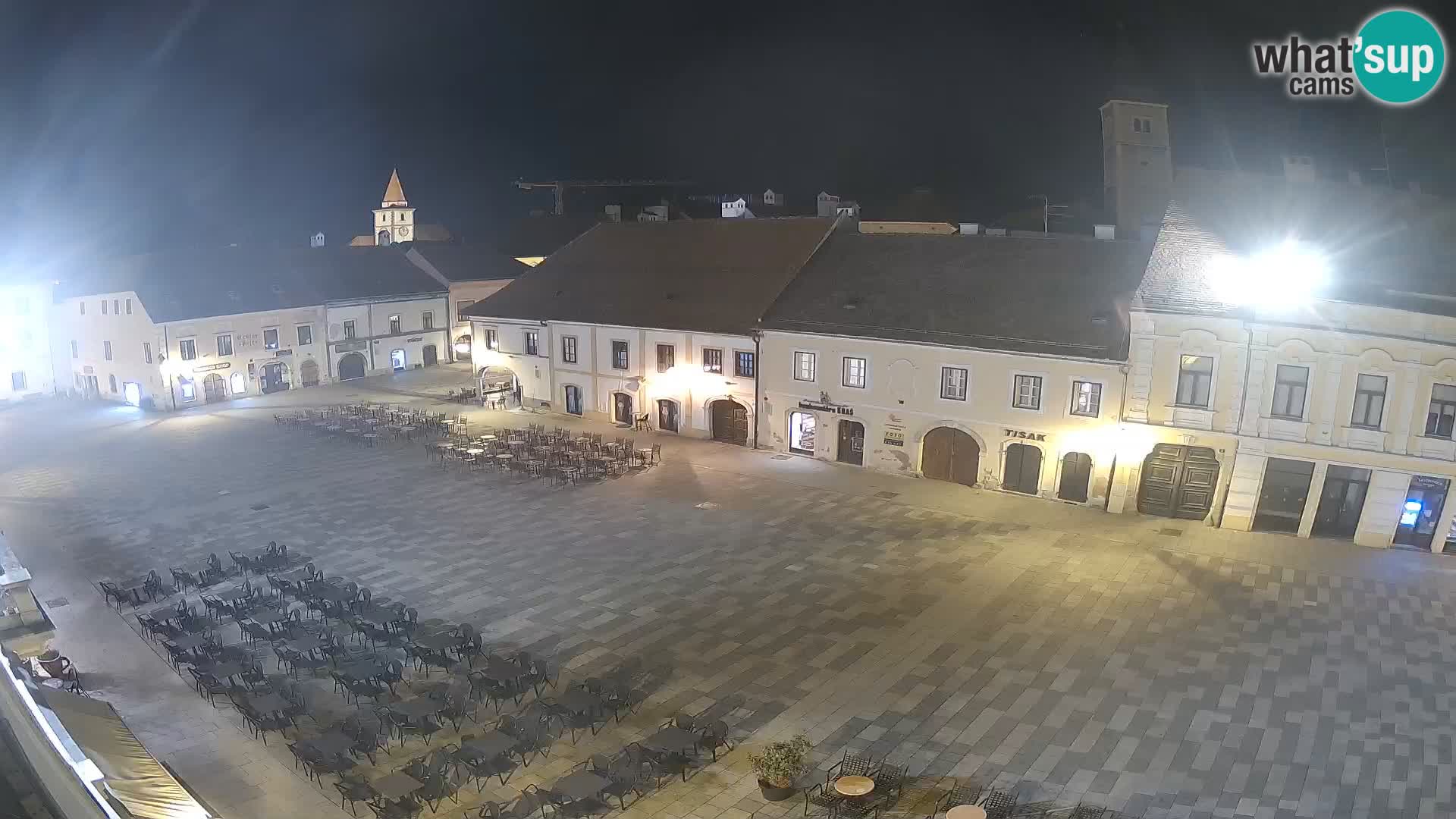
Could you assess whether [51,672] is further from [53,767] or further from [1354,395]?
[1354,395]

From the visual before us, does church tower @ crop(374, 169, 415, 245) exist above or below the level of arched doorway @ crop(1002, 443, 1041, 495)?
above

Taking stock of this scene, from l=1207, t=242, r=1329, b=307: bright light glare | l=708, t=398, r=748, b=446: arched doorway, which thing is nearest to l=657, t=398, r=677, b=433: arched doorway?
l=708, t=398, r=748, b=446: arched doorway

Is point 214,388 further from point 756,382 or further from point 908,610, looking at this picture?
point 908,610

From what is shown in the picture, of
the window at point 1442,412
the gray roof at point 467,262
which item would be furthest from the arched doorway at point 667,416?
the gray roof at point 467,262

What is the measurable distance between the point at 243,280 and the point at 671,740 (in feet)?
155

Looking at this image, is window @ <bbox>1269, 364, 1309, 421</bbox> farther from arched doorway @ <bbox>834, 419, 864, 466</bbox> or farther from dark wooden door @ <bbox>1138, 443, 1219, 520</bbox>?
arched doorway @ <bbox>834, 419, 864, 466</bbox>

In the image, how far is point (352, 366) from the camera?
56656 mm

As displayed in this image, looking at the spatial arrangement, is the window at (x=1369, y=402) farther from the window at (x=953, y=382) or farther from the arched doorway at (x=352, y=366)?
the arched doorway at (x=352, y=366)

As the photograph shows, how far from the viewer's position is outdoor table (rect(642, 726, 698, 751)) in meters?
16.1

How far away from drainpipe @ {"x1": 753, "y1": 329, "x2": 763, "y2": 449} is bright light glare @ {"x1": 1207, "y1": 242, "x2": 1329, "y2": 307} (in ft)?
54.3

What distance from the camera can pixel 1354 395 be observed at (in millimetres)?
26141

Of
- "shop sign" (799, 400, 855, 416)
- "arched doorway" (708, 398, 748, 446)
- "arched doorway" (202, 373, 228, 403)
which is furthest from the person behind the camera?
"arched doorway" (202, 373, 228, 403)

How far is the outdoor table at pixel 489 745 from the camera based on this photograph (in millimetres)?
15812

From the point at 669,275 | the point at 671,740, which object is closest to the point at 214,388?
the point at 669,275
